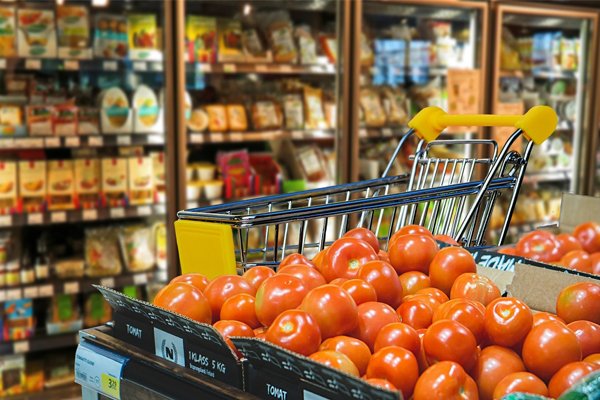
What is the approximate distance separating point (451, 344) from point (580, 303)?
0.28 meters

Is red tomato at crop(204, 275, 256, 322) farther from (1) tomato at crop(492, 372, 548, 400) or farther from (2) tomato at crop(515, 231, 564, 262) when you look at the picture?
(2) tomato at crop(515, 231, 564, 262)

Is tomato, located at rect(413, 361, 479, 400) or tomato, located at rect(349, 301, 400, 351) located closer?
tomato, located at rect(413, 361, 479, 400)

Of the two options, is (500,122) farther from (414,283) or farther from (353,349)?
(353,349)

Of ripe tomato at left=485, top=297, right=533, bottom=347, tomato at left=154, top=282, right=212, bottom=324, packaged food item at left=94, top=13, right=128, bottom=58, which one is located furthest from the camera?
packaged food item at left=94, top=13, right=128, bottom=58

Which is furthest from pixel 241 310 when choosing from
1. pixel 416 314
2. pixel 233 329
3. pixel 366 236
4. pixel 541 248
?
pixel 541 248

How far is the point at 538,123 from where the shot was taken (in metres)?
1.48

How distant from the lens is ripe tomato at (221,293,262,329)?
37.6 inches

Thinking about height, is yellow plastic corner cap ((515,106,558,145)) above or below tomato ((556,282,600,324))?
above

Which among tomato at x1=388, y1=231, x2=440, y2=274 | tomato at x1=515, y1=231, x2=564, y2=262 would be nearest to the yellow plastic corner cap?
tomato at x1=515, y1=231, x2=564, y2=262

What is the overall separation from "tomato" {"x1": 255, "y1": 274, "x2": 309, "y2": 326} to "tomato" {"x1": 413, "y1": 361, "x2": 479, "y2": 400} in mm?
236

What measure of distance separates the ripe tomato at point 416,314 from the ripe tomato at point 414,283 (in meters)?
0.14

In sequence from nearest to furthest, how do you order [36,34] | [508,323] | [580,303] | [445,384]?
[445,384], [508,323], [580,303], [36,34]

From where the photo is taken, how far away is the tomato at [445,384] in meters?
0.73

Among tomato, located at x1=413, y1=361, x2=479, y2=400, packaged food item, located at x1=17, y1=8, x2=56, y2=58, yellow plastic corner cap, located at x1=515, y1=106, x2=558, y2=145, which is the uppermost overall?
packaged food item, located at x1=17, y1=8, x2=56, y2=58
